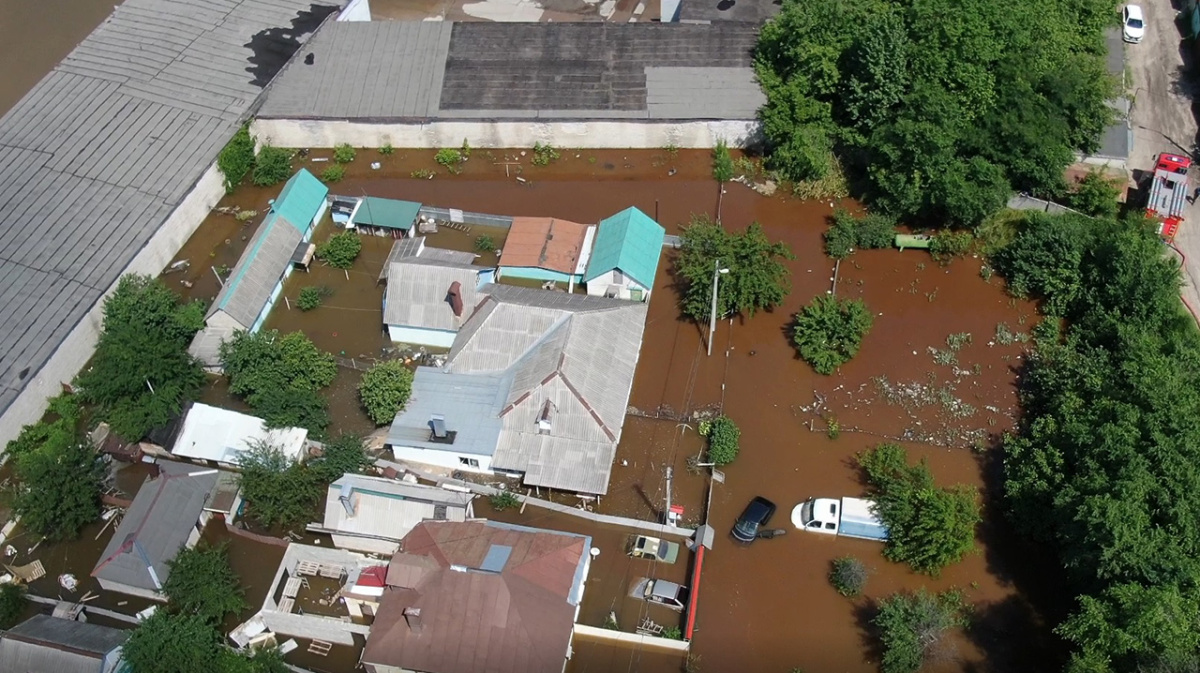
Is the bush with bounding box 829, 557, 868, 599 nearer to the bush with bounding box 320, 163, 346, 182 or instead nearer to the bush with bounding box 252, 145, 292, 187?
the bush with bounding box 320, 163, 346, 182

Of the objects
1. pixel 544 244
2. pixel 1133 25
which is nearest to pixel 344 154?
pixel 544 244

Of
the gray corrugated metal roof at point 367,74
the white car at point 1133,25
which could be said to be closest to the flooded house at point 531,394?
the gray corrugated metal roof at point 367,74

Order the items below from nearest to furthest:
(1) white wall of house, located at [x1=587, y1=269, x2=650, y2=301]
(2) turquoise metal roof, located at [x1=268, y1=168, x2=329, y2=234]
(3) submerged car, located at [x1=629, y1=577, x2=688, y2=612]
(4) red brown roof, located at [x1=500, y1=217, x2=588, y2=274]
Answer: (3) submerged car, located at [x1=629, y1=577, x2=688, y2=612], (1) white wall of house, located at [x1=587, y1=269, x2=650, y2=301], (4) red brown roof, located at [x1=500, y1=217, x2=588, y2=274], (2) turquoise metal roof, located at [x1=268, y1=168, x2=329, y2=234]

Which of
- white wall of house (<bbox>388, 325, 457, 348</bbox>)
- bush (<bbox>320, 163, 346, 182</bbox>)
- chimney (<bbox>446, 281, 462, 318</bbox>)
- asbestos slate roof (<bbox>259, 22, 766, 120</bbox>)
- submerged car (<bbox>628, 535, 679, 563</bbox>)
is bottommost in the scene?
submerged car (<bbox>628, 535, 679, 563</bbox>)

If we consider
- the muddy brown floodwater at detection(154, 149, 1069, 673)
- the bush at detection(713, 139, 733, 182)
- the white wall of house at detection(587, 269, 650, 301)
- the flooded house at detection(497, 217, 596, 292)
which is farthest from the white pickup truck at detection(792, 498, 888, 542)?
the bush at detection(713, 139, 733, 182)

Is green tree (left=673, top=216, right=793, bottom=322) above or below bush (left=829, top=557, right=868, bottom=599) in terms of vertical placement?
above

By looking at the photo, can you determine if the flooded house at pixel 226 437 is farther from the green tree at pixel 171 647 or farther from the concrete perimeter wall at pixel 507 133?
the concrete perimeter wall at pixel 507 133
